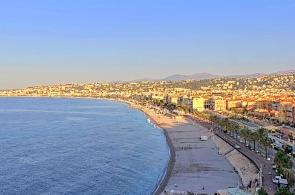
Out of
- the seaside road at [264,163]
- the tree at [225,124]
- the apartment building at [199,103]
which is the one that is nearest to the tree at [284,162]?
the seaside road at [264,163]

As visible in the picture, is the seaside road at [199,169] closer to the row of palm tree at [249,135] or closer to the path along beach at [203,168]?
the path along beach at [203,168]

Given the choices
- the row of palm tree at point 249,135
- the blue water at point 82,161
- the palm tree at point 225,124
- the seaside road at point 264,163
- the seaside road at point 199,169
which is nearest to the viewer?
the seaside road at point 264,163

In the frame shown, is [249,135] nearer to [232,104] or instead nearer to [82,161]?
[82,161]

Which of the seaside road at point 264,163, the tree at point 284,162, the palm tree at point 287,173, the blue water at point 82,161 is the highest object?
the tree at point 284,162

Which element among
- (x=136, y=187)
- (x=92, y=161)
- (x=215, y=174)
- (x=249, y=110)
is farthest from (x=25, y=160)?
(x=249, y=110)

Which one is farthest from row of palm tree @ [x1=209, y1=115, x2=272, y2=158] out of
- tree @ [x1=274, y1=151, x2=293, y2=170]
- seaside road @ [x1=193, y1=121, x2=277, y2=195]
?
tree @ [x1=274, y1=151, x2=293, y2=170]

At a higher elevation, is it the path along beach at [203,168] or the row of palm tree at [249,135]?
the row of palm tree at [249,135]

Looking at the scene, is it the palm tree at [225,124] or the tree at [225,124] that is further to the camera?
the palm tree at [225,124]

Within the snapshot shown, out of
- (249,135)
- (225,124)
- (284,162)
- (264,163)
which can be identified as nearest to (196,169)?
(264,163)

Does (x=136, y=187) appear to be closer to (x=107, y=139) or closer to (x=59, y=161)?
(x=59, y=161)
